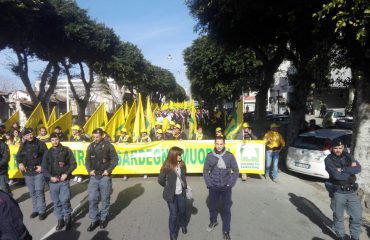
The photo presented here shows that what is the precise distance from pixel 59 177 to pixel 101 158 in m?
0.82

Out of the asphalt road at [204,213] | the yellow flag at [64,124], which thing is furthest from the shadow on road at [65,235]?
the yellow flag at [64,124]

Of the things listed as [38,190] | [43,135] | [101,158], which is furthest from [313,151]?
[43,135]

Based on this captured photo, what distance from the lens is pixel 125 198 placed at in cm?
908

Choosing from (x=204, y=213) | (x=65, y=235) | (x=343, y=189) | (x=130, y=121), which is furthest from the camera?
(x=130, y=121)

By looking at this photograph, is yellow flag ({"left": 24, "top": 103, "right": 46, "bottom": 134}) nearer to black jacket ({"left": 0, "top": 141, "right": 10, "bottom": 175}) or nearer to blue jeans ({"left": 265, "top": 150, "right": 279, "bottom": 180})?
black jacket ({"left": 0, "top": 141, "right": 10, "bottom": 175})

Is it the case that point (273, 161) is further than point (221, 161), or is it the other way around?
point (273, 161)

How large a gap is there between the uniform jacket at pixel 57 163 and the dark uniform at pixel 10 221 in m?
3.66

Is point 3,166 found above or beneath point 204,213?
above

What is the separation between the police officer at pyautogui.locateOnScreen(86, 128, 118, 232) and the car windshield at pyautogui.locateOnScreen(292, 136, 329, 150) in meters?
6.44

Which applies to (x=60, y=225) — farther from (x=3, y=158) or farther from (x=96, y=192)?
(x=3, y=158)

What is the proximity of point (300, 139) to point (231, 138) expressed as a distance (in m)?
2.10

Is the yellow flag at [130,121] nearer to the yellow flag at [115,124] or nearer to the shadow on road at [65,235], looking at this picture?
the yellow flag at [115,124]

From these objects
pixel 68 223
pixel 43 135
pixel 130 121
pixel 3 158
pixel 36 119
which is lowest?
pixel 68 223

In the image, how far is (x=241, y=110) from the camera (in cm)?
1172
